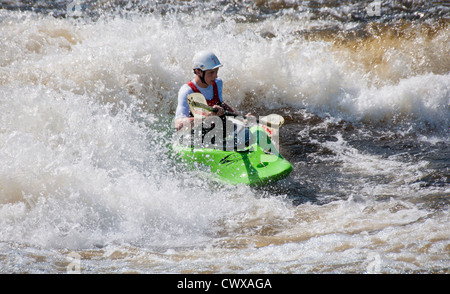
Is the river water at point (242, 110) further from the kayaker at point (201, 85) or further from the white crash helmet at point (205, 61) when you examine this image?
the white crash helmet at point (205, 61)

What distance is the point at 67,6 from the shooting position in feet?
32.3

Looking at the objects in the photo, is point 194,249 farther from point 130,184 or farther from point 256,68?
point 256,68

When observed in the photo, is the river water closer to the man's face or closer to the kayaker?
the kayaker

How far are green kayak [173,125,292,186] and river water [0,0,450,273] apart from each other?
0.14 metres

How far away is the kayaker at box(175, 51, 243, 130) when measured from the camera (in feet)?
15.7

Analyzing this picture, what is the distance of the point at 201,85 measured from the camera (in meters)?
5.03

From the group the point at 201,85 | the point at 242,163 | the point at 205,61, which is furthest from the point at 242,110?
the point at 242,163

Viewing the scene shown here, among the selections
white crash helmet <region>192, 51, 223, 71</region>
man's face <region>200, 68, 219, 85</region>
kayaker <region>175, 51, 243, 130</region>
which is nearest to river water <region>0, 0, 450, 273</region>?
kayaker <region>175, 51, 243, 130</region>

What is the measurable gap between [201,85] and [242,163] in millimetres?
1005

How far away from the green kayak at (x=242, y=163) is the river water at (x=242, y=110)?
0.14 metres

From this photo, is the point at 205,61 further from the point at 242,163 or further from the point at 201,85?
the point at 242,163

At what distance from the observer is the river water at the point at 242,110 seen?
348 centimetres

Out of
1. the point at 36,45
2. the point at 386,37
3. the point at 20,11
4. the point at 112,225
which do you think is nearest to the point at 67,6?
the point at 20,11

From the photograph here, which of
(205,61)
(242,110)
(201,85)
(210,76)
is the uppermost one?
(205,61)
